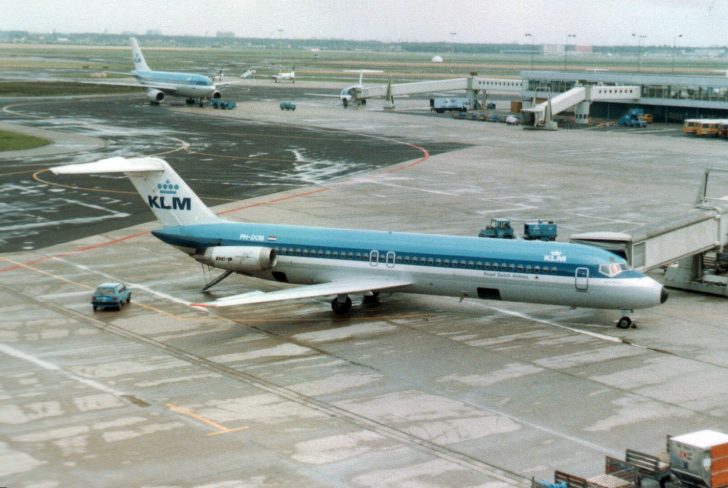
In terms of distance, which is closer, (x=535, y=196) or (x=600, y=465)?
(x=600, y=465)

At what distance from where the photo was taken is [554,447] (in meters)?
28.0

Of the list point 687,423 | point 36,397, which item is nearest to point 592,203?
point 687,423

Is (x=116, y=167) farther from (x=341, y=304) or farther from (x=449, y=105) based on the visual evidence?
(x=449, y=105)

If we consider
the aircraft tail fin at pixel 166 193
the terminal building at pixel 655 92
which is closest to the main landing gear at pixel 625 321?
the aircraft tail fin at pixel 166 193

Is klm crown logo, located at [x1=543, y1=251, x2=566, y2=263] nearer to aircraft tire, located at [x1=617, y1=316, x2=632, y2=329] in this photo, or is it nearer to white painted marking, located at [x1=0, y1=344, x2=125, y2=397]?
aircraft tire, located at [x1=617, y1=316, x2=632, y2=329]

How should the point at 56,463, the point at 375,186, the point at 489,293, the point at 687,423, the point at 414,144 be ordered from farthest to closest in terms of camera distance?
the point at 414,144 → the point at 375,186 → the point at 489,293 → the point at 687,423 → the point at 56,463

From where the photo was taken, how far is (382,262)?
4206 cm

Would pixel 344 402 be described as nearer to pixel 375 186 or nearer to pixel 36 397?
pixel 36 397

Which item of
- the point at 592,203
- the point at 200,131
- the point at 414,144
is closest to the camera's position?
A: the point at 592,203

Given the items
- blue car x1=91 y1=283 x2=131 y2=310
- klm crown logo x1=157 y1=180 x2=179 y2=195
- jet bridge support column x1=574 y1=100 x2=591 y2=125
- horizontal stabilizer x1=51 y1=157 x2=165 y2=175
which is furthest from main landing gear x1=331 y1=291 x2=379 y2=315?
jet bridge support column x1=574 y1=100 x2=591 y2=125

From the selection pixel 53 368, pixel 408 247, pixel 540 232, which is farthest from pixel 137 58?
pixel 53 368

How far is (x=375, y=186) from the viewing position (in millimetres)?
77750

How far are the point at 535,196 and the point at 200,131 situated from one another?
52.6 m

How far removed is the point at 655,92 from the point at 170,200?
100743 millimetres
